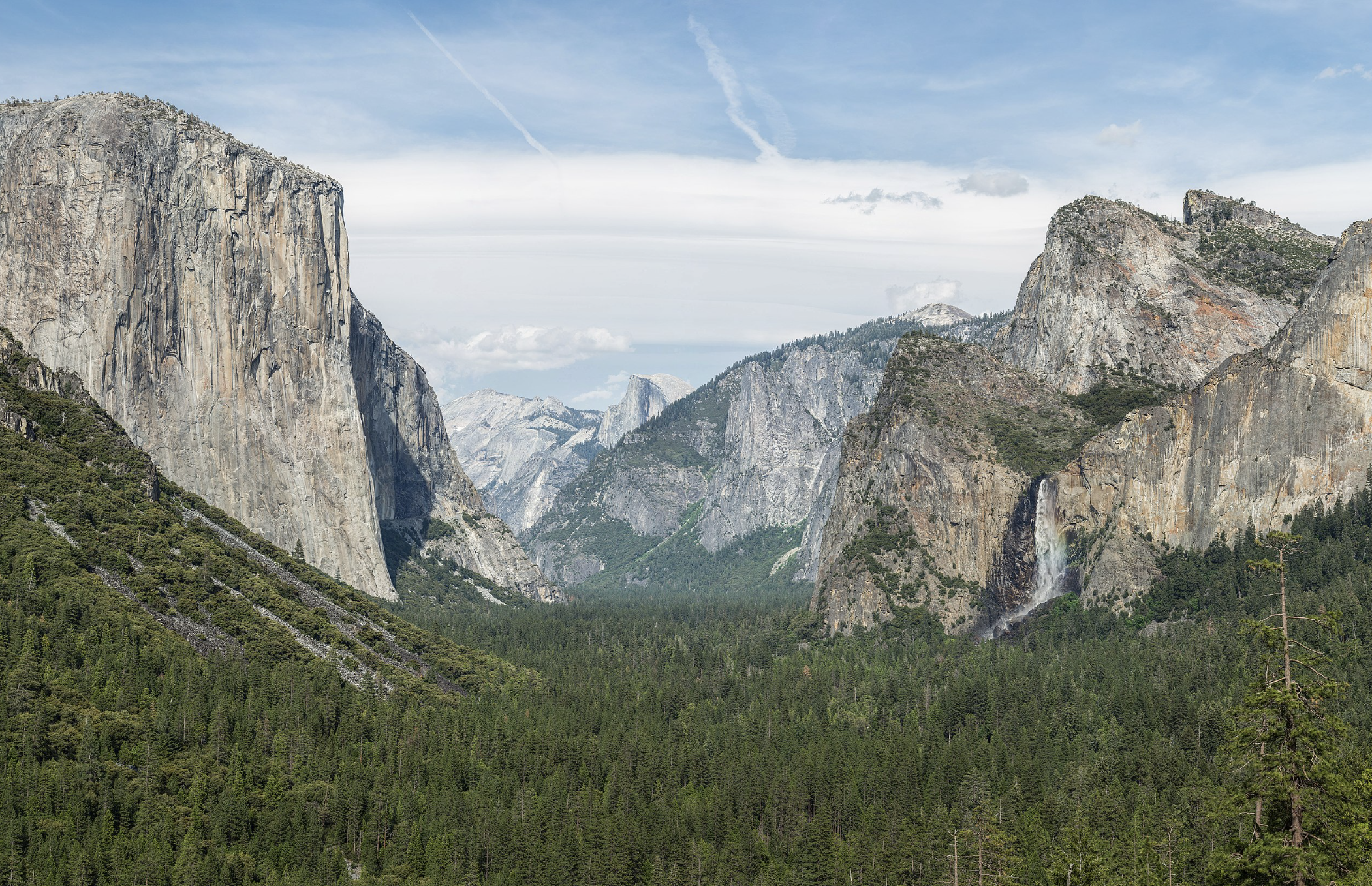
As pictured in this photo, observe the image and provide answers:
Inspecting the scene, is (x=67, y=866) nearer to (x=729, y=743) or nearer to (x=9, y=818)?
(x=9, y=818)

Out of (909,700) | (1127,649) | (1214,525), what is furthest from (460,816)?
(1214,525)

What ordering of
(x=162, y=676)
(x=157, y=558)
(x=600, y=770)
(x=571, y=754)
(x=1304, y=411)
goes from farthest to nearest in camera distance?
1. (x=1304, y=411)
2. (x=157, y=558)
3. (x=571, y=754)
4. (x=600, y=770)
5. (x=162, y=676)

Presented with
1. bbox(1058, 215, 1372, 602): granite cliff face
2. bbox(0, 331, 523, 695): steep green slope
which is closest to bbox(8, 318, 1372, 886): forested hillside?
bbox(0, 331, 523, 695): steep green slope

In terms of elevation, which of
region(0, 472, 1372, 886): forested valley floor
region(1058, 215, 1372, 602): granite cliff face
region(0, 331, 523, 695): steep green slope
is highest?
region(1058, 215, 1372, 602): granite cliff face

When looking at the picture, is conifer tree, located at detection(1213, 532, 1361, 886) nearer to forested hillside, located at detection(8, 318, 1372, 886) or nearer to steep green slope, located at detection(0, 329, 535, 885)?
forested hillside, located at detection(8, 318, 1372, 886)

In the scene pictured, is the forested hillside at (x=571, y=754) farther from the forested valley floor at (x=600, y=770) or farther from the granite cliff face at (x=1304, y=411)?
the granite cliff face at (x=1304, y=411)

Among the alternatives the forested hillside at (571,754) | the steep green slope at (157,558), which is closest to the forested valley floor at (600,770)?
the forested hillside at (571,754)

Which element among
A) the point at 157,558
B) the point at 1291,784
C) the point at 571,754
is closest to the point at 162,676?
the point at 157,558

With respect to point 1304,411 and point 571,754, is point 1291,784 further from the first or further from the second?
point 1304,411
